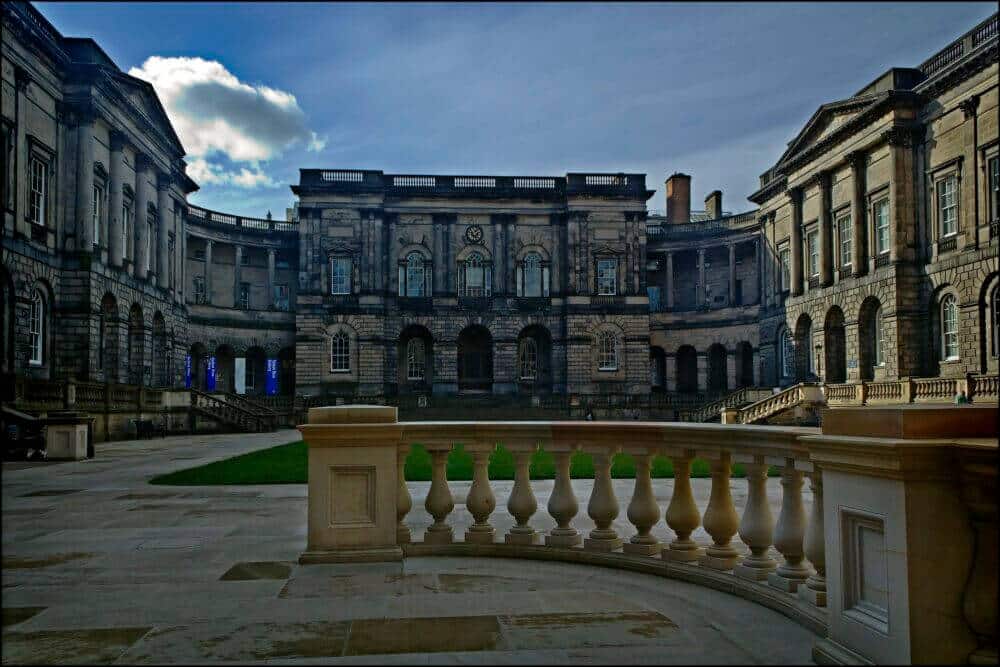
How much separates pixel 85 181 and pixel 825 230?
121 ft

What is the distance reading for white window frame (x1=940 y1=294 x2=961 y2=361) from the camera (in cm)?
3403

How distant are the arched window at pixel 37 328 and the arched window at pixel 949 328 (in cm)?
3821

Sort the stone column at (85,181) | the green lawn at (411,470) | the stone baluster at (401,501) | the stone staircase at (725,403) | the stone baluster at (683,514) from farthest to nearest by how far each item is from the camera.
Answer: the stone staircase at (725,403) < the stone column at (85,181) < the green lawn at (411,470) < the stone baluster at (401,501) < the stone baluster at (683,514)

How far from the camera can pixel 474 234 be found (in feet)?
193

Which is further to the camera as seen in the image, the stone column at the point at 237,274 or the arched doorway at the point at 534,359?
the stone column at the point at 237,274

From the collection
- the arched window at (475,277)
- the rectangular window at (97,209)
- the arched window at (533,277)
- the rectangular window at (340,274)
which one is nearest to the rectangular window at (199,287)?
the rectangular window at (340,274)

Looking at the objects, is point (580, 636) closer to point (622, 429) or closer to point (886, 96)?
point (622, 429)

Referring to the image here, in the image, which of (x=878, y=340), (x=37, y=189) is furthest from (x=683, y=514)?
(x=878, y=340)

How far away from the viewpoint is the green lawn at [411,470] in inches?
598

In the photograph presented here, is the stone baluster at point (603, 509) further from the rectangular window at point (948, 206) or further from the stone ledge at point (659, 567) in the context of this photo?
the rectangular window at point (948, 206)

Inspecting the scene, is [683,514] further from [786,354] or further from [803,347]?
[786,354]

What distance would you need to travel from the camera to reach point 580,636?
4551 millimetres

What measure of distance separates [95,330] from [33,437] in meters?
16.0

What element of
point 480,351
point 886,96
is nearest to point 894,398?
point 886,96
